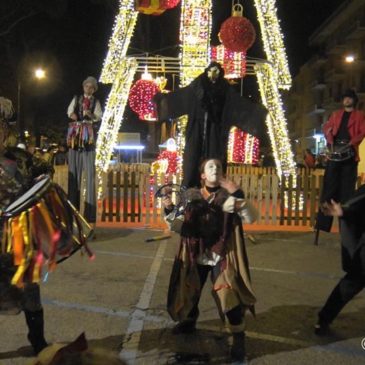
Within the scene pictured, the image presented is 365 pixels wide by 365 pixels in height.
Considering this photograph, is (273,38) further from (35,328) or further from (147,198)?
(35,328)

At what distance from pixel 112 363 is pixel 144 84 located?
425 inches

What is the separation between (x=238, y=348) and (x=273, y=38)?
867 centimetres

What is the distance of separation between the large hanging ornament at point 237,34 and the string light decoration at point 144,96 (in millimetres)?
2221

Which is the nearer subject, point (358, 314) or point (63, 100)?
point (358, 314)

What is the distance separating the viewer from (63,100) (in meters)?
35.1

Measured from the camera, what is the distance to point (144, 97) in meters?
12.1

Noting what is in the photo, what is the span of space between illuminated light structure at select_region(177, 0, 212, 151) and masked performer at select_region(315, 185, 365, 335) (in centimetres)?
587

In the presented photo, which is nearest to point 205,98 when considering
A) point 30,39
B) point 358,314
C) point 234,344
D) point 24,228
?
point 358,314

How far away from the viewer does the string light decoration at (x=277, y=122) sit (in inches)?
483

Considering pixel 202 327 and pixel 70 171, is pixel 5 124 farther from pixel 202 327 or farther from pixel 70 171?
pixel 70 171

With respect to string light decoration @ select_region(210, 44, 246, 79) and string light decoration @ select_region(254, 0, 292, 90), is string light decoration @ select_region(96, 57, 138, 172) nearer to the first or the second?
string light decoration @ select_region(210, 44, 246, 79)

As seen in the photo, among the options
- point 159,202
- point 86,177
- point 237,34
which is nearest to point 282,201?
point 159,202

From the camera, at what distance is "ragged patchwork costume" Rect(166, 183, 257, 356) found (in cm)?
409

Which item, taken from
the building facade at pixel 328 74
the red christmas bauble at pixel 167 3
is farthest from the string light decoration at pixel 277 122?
the building facade at pixel 328 74
